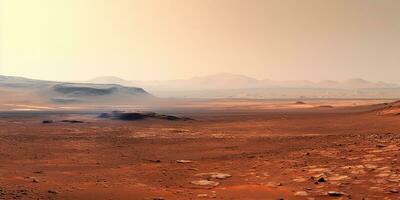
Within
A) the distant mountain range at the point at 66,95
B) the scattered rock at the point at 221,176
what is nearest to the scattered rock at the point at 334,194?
the scattered rock at the point at 221,176

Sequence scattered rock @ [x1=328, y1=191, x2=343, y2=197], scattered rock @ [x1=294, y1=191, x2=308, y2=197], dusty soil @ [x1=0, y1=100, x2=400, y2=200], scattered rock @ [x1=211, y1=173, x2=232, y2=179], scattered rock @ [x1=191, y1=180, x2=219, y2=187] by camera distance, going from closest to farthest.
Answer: scattered rock @ [x1=328, y1=191, x2=343, y2=197] → scattered rock @ [x1=294, y1=191, x2=308, y2=197] → dusty soil @ [x1=0, y1=100, x2=400, y2=200] → scattered rock @ [x1=191, y1=180, x2=219, y2=187] → scattered rock @ [x1=211, y1=173, x2=232, y2=179]

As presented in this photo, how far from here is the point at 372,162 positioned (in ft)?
51.2

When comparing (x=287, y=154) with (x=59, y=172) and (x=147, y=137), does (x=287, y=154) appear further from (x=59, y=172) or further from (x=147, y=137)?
Answer: (x=147, y=137)

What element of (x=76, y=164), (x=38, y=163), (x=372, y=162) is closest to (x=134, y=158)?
(x=76, y=164)

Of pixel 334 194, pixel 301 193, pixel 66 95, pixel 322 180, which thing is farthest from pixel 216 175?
pixel 66 95

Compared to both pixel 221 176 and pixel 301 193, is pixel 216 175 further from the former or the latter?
pixel 301 193

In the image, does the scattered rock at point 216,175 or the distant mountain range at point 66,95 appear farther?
the distant mountain range at point 66,95

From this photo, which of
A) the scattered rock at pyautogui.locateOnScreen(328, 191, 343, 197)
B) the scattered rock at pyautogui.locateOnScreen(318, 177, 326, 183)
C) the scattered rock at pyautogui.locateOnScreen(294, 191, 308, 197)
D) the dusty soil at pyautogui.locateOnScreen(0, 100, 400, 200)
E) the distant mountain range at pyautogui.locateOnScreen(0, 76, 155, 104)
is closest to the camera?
the scattered rock at pyautogui.locateOnScreen(328, 191, 343, 197)

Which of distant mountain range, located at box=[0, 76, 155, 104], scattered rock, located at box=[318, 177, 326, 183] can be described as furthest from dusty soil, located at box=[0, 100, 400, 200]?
distant mountain range, located at box=[0, 76, 155, 104]

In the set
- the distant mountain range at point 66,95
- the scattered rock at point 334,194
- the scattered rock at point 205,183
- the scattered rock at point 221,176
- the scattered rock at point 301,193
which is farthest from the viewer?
the distant mountain range at point 66,95

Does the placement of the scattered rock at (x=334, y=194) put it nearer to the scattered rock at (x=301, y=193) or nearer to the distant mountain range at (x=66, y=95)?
the scattered rock at (x=301, y=193)

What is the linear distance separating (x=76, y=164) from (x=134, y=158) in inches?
121

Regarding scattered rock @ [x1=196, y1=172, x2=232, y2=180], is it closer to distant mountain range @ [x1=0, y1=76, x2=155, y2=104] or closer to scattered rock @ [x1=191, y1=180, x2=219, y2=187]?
scattered rock @ [x1=191, y1=180, x2=219, y2=187]

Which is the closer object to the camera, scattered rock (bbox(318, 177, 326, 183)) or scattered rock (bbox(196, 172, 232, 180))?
scattered rock (bbox(318, 177, 326, 183))
